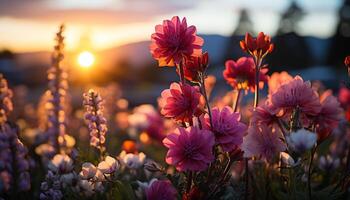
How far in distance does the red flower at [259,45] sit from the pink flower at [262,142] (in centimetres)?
30

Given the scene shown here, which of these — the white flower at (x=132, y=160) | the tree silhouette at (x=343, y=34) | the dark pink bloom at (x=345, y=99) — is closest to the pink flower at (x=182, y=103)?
the white flower at (x=132, y=160)

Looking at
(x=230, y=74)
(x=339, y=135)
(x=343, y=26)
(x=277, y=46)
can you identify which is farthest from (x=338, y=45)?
(x=230, y=74)

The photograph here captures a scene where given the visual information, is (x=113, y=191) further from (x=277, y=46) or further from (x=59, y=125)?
(x=277, y=46)

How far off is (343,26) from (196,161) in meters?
27.4

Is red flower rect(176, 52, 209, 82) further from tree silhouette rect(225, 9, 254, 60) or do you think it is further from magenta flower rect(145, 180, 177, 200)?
tree silhouette rect(225, 9, 254, 60)

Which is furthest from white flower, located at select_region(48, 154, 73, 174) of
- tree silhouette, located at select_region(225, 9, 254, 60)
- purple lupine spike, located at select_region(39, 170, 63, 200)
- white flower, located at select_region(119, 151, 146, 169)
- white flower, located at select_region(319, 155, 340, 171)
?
tree silhouette, located at select_region(225, 9, 254, 60)

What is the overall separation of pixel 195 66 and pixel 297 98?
1.38ft

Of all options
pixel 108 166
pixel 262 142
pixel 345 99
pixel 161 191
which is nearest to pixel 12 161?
pixel 108 166

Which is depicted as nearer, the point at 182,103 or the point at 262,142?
the point at 182,103

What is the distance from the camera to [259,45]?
204cm

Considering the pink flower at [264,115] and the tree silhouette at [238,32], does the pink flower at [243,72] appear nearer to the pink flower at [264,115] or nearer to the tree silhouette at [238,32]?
the pink flower at [264,115]

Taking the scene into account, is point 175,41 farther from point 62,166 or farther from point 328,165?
point 328,165

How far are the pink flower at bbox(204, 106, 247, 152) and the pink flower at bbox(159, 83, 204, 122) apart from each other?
0.26 ft

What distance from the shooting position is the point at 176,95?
194 cm
